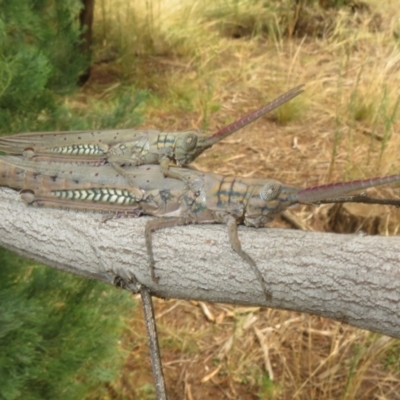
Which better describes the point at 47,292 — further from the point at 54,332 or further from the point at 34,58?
the point at 34,58

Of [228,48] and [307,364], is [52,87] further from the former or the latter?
[228,48]

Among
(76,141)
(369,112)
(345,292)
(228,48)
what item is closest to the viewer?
(345,292)

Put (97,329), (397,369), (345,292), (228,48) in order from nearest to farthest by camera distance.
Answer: (345,292), (97,329), (397,369), (228,48)

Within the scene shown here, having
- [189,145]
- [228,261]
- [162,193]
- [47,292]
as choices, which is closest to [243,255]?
[228,261]

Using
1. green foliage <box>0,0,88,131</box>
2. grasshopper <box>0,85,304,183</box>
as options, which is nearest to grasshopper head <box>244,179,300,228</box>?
grasshopper <box>0,85,304,183</box>

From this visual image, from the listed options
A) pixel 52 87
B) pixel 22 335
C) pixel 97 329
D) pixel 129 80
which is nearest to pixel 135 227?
pixel 22 335

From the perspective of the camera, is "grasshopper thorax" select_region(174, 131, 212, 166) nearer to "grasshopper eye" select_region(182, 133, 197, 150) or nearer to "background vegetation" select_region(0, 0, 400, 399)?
"grasshopper eye" select_region(182, 133, 197, 150)
